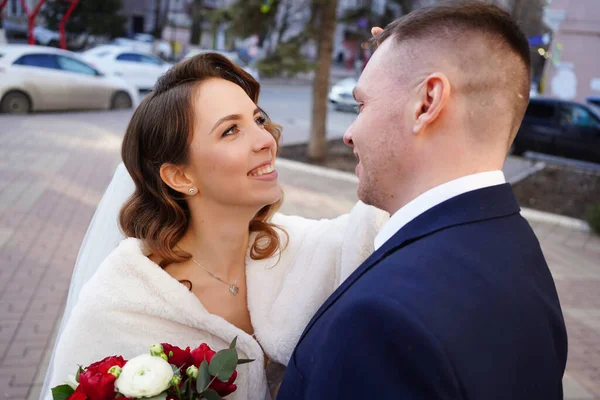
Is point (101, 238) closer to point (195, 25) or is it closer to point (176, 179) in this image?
point (176, 179)

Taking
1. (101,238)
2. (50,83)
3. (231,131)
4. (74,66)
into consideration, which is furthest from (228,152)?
(74,66)

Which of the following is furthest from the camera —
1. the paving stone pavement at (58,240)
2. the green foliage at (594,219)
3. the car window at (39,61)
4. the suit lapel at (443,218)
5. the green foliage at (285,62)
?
the car window at (39,61)

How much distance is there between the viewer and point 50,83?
1257 centimetres

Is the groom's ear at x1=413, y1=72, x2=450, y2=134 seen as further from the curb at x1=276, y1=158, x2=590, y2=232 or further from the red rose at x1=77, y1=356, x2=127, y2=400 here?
the curb at x1=276, y1=158, x2=590, y2=232

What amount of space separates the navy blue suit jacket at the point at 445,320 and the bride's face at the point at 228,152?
34.9 inches

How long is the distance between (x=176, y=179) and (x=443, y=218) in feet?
4.12

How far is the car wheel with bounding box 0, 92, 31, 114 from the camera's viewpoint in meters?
12.0

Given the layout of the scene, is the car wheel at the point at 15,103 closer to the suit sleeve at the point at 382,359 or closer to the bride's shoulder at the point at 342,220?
the bride's shoulder at the point at 342,220

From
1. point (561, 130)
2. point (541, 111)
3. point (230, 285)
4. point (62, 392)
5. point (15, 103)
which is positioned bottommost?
point (15, 103)

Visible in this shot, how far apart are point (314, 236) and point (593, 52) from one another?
64.9ft

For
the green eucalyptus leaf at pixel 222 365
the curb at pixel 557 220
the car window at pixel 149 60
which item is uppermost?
the green eucalyptus leaf at pixel 222 365

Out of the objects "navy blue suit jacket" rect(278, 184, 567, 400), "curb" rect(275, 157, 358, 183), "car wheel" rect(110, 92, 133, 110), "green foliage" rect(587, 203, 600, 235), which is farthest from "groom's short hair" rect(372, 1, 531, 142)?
"car wheel" rect(110, 92, 133, 110)

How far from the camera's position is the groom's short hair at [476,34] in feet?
4.28

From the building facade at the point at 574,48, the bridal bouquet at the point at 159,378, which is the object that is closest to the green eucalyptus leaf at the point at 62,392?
the bridal bouquet at the point at 159,378
